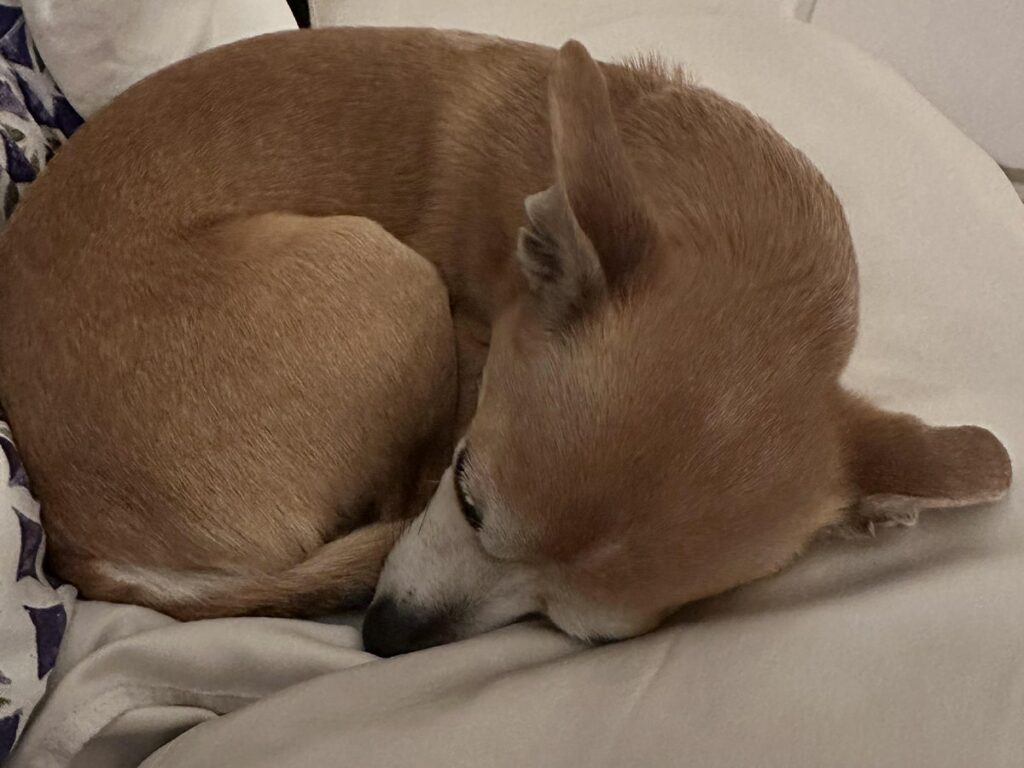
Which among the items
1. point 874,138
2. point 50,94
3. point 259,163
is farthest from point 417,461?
point 874,138

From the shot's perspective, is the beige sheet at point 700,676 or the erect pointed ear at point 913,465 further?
the erect pointed ear at point 913,465

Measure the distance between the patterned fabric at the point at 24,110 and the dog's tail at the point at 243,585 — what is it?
0.79 meters

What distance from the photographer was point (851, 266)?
4.94 feet

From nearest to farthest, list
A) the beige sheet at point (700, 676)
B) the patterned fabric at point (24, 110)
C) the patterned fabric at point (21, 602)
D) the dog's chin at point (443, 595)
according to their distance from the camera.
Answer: the beige sheet at point (700, 676) → the patterned fabric at point (21, 602) → the dog's chin at point (443, 595) → the patterned fabric at point (24, 110)

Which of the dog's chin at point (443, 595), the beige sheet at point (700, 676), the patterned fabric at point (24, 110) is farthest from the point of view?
the patterned fabric at point (24, 110)

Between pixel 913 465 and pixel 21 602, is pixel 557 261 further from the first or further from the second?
pixel 21 602

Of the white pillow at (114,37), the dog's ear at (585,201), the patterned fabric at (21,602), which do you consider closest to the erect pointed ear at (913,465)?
the dog's ear at (585,201)

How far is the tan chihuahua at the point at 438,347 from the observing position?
48.6 inches

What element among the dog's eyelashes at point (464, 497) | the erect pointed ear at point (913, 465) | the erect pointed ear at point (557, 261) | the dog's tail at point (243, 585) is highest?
the erect pointed ear at point (557, 261)

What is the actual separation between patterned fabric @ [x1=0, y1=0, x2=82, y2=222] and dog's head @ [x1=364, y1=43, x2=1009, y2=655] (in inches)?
42.1

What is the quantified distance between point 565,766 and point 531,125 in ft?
3.96

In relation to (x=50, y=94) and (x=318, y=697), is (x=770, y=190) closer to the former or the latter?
(x=318, y=697)

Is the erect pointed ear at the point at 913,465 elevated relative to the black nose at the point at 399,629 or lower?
elevated

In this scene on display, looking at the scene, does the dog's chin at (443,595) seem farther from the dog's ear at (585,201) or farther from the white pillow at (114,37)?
the white pillow at (114,37)
